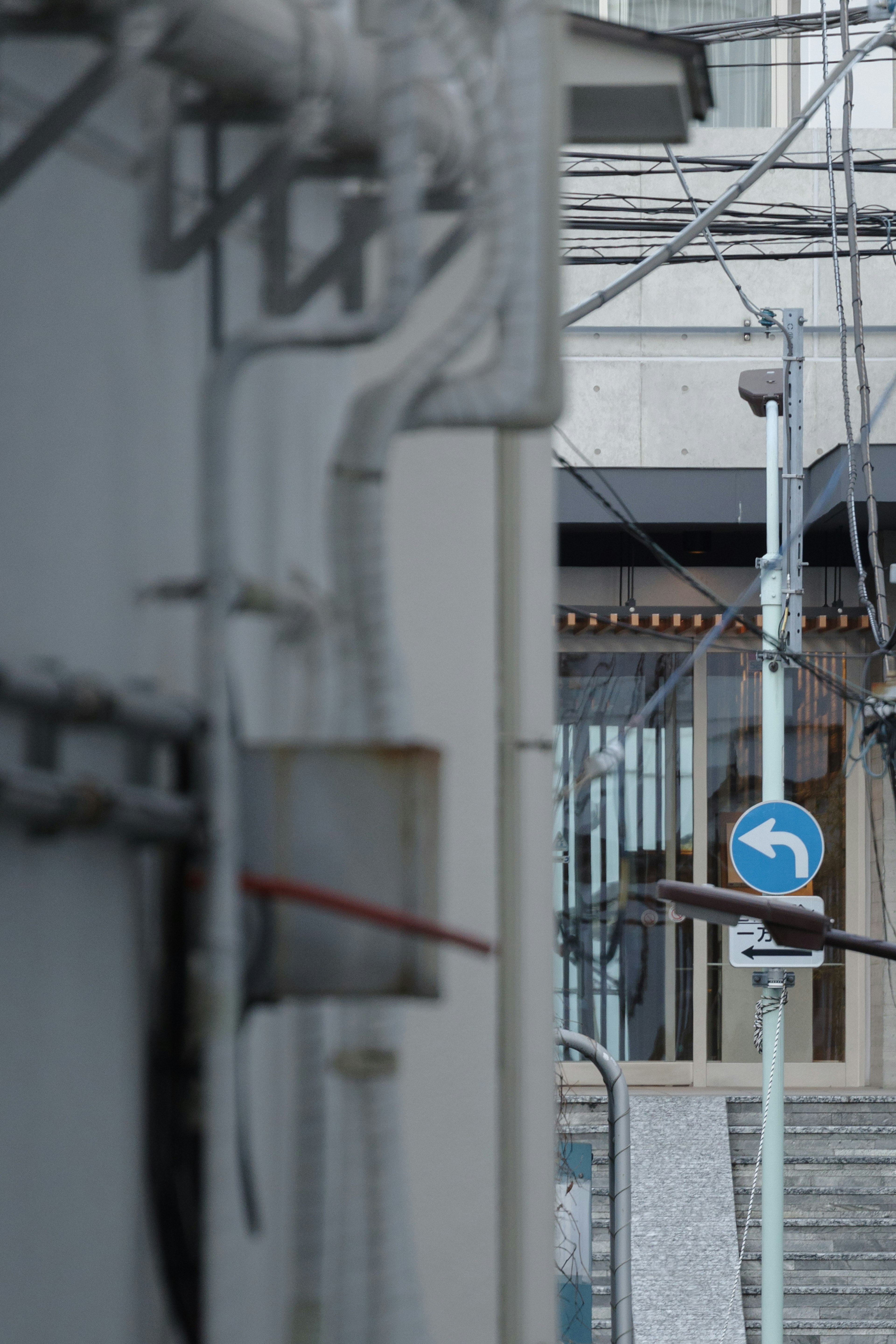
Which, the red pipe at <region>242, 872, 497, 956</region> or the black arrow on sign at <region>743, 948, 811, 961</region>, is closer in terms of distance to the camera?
the red pipe at <region>242, 872, 497, 956</region>

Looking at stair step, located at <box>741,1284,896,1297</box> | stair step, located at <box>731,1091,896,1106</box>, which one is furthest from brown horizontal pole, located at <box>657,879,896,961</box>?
stair step, located at <box>731,1091,896,1106</box>

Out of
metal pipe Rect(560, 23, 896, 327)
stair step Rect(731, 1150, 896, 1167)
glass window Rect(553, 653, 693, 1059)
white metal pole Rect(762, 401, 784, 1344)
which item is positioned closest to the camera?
metal pipe Rect(560, 23, 896, 327)

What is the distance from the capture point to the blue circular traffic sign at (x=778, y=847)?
8719mm

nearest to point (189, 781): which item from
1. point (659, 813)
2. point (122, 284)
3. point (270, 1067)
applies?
point (270, 1067)

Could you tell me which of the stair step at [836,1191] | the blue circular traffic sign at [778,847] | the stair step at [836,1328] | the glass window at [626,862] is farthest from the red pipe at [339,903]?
the glass window at [626,862]

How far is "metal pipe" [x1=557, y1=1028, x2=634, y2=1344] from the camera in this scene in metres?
5.39

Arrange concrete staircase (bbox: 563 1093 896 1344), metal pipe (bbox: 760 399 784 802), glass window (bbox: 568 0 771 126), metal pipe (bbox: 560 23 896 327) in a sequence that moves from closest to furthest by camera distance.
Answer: metal pipe (bbox: 560 23 896 327), metal pipe (bbox: 760 399 784 802), concrete staircase (bbox: 563 1093 896 1344), glass window (bbox: 568 0 771 126)

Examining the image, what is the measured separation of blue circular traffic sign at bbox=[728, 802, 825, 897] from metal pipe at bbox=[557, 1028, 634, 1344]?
342cm

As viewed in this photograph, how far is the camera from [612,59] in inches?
127

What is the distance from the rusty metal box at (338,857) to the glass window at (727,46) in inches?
494

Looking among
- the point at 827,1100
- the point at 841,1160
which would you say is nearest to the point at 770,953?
the point at 841,1160

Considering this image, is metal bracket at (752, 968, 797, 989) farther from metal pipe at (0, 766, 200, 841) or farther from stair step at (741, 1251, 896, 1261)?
metal pipe at (0, 766, 200, 841)

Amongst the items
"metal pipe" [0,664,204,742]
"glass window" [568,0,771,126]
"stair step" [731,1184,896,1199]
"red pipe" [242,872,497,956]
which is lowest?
"stair step" [731,1184,896,1199]

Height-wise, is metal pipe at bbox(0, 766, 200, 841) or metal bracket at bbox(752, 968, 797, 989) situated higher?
metal pipe at bbox(0, 766, 200, 841)
